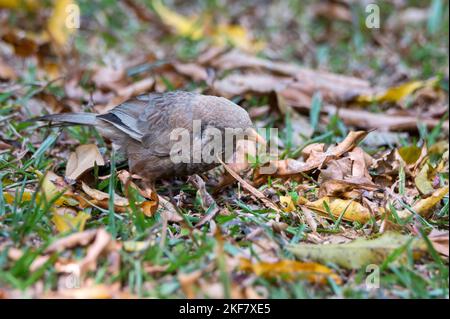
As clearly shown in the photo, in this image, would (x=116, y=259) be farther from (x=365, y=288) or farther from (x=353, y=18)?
(x=353, y=18)

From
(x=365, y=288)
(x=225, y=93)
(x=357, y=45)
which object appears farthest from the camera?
(x=357, y=45)

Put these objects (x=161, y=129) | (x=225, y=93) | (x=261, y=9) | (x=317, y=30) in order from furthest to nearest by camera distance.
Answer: (x=261, y=9), (x=317, y=30), (x=225, y=93), (x=161, y=129)

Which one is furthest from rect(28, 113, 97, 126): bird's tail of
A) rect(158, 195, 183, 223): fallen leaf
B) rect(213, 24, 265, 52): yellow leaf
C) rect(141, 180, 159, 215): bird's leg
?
rect(213, 24, 265, 52): yellow leaf

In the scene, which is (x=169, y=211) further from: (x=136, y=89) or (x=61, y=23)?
(x=61, y=23)

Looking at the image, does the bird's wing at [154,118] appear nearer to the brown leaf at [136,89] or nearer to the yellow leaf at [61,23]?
the brown leaf at [136,89]

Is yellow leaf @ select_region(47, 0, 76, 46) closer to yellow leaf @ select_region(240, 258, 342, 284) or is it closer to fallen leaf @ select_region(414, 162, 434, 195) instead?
fallen leaf @ select_region(414, 162, 434, 195)

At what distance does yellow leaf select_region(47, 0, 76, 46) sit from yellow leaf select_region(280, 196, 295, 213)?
3.24 metres

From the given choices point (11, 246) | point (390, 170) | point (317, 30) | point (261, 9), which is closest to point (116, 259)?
point (11, 246)

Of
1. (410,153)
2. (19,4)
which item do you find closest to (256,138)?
(410,153)

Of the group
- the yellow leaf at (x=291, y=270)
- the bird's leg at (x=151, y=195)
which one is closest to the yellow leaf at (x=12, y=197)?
the bird's leg at (x=151, y=195)

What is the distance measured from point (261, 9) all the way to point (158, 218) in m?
5.09

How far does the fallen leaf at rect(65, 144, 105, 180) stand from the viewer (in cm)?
369

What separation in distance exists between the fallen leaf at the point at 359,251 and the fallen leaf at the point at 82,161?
53.8 inches

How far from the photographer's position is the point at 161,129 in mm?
3861
